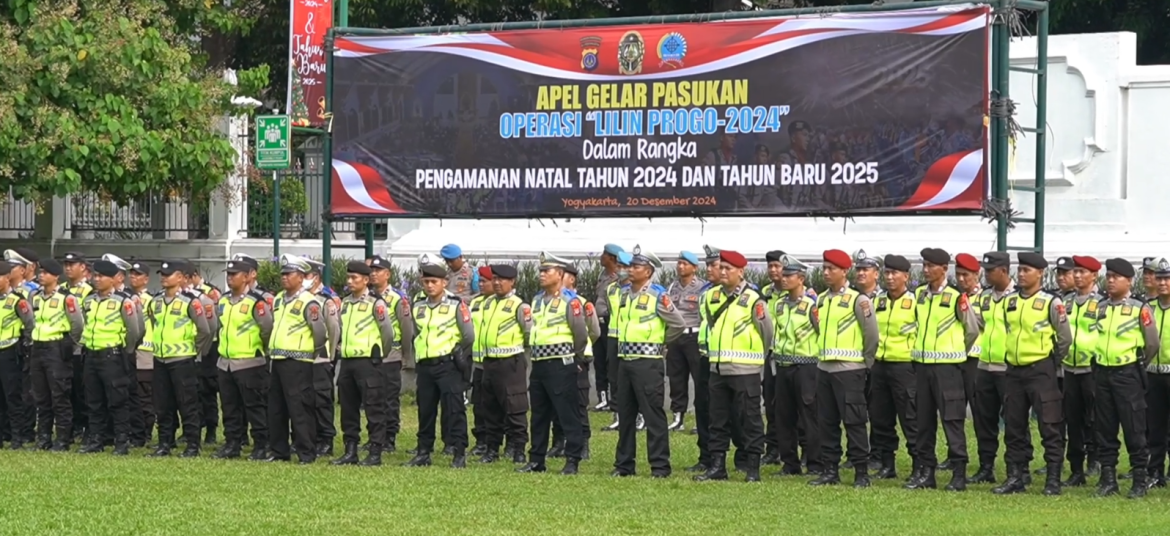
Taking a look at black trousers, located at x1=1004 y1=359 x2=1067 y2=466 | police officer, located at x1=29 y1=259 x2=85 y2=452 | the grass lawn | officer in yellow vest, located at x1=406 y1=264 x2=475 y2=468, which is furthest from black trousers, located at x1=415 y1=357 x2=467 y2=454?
black trousers, located at x1=1004 y1=359 x2=1067 y2=466

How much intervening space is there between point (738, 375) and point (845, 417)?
3.00 ft

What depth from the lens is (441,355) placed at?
16984 mm

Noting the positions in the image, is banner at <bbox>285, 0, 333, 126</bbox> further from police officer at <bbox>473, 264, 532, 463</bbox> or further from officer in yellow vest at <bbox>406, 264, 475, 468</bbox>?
police officer at <bbox>473, 264, 532, 463</bbox>

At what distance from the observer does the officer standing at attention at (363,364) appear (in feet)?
55.3

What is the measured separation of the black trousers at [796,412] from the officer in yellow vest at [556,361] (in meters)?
1.62

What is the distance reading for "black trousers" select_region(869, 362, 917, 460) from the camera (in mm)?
15484

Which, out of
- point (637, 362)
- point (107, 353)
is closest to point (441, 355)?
point (637, 362)

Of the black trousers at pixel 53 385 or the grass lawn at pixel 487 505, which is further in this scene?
the black trousers at pixel 53 385

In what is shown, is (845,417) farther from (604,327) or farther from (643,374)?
(604,327)

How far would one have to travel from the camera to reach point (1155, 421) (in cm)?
1530

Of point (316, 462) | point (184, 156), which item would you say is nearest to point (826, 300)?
point (316, 462)

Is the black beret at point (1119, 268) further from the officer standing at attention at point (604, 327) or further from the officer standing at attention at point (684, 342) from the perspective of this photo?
the officer standing at attention at point (604, 327)

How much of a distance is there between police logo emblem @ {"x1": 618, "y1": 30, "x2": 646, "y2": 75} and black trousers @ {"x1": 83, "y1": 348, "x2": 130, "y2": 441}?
5517 mm

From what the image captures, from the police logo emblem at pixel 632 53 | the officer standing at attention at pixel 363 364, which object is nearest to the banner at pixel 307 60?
the police logo emblem at pixel 632 53
